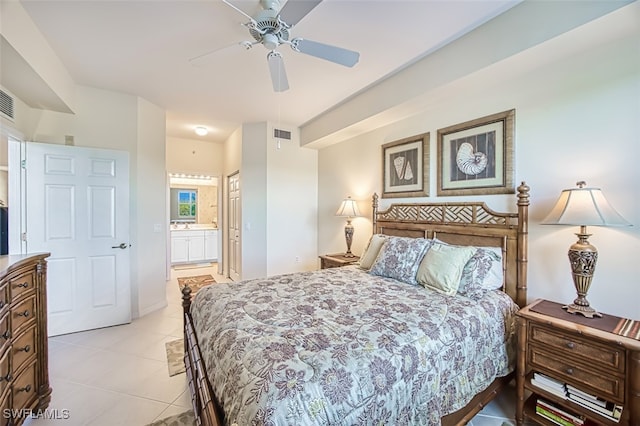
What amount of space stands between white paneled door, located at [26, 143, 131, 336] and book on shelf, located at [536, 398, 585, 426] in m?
4.24

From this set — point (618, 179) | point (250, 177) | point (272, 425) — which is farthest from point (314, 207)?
point (272, 425)

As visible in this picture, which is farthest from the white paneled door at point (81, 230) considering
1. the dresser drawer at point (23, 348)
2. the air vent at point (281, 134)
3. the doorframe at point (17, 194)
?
the air vent at point (281, 134)

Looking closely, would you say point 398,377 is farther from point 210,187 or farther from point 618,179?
point 210,187

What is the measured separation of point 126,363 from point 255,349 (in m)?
2.20

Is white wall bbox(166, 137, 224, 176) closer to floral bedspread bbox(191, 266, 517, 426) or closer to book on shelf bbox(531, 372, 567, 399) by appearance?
floral bedspread bbox(191, 266, 517, 426)

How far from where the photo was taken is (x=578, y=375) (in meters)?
1.64

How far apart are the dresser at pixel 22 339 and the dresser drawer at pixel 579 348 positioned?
3.15 metres

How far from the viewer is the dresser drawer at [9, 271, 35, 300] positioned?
65.3 inches

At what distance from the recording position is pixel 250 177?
474 cm

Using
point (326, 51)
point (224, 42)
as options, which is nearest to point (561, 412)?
point (326, 51)

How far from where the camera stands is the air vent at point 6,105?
2.51m

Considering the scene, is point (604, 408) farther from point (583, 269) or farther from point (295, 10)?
point (295, 10)

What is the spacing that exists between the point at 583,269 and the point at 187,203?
8.26 metres

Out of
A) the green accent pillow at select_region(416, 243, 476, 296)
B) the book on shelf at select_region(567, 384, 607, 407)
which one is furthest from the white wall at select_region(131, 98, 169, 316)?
the book on shelf at select_region(567, 384, 607, 407)
